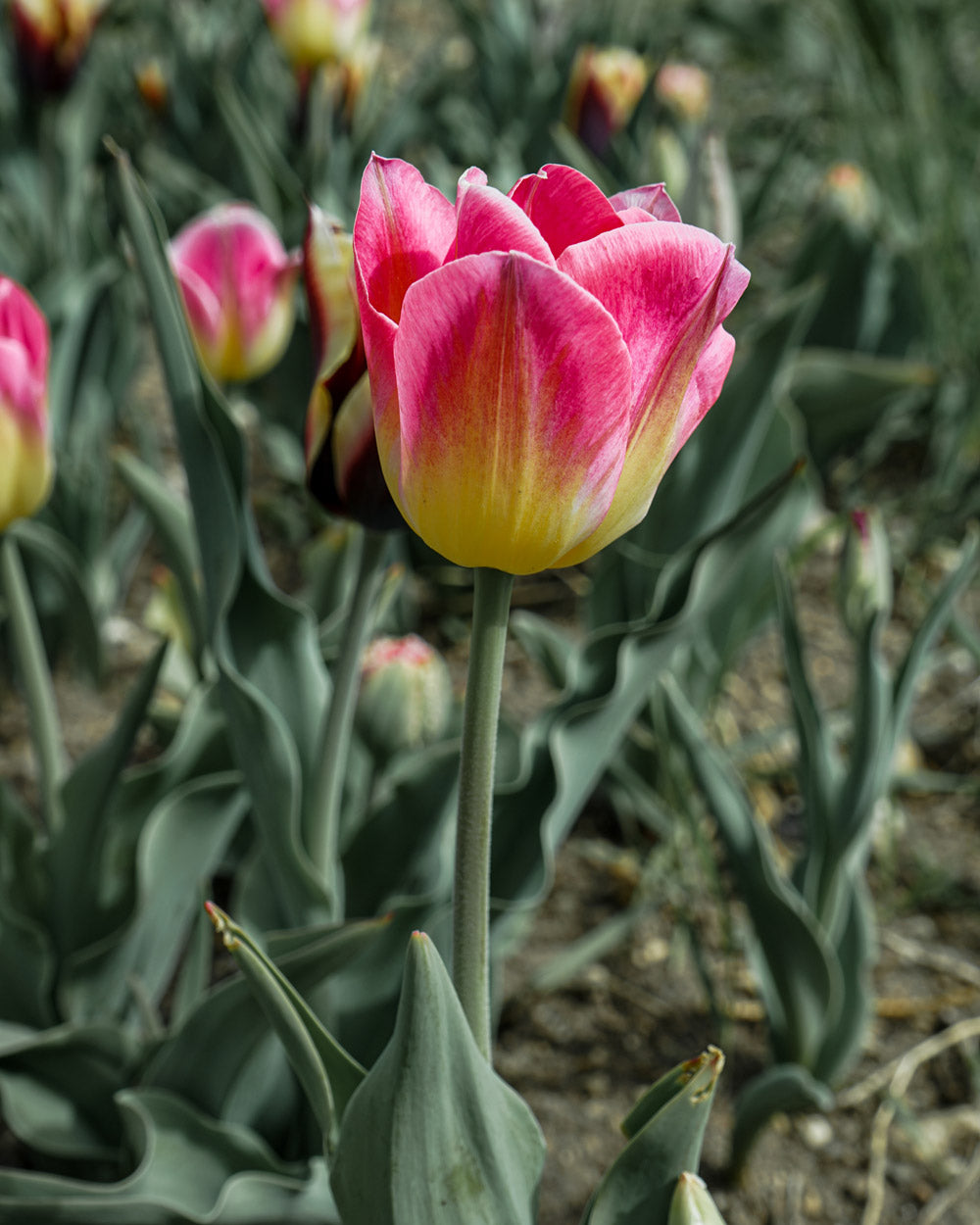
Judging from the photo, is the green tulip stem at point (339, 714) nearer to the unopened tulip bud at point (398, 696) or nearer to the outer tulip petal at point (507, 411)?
the unopened tulip bud at point (398, 696)

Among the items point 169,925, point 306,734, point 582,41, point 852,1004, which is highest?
point 582,41

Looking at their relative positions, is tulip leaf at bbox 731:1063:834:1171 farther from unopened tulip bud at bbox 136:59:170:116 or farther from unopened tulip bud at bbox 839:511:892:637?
unopened tulip bud at bbox 136:59:170:116

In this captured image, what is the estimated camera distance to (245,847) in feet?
3.63

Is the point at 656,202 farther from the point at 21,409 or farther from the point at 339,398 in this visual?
the point at 21,409

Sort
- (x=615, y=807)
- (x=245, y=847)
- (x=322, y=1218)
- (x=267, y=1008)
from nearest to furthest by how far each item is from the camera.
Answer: (x=267, y=1008)
(x=322, y=1218)
(x=245, y=847)
(x=615, y=807)

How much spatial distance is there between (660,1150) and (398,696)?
44 cm

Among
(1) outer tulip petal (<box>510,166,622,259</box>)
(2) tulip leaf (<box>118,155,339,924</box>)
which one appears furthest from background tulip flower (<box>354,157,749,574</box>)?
(2) tulip leaf (<box>118,155,339,924</box>)

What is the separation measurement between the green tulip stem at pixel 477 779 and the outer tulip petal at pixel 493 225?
111 mm

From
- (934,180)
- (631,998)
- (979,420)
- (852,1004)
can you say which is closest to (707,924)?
(631,998)

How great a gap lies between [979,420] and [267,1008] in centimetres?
147

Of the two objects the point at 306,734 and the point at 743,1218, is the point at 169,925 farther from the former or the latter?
the point at 743,1218

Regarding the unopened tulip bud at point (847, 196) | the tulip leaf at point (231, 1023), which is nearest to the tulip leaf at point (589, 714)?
the tulip leaf at point (231, 1023)

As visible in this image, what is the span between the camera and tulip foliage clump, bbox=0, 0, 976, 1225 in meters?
0.41

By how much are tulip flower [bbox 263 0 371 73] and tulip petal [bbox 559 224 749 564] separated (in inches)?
59.2
